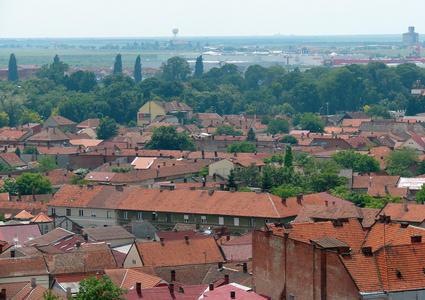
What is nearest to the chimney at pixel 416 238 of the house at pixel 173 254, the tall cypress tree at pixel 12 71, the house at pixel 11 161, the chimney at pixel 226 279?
the chimney at pixel 226 279

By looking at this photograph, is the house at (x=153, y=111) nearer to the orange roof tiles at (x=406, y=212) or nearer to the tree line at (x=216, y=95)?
the tree line at (x=216, y=95)

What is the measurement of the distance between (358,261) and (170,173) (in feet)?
115

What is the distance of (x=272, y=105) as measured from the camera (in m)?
113

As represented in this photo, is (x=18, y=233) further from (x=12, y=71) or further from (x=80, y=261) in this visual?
(x=12, y=71)

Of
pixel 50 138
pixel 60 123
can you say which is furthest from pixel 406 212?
pixel 60 123

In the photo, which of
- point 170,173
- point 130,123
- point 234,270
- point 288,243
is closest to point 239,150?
point 170,173

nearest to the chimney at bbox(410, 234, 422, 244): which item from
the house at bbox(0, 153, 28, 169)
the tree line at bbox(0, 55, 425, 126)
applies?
the house at bbox(0, 153, 28, 169)

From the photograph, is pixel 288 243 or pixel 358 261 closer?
pixel 358 261

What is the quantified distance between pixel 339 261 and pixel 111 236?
1792 cm

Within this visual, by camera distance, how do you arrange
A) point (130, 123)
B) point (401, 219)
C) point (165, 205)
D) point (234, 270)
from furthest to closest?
1. point (130, 123)
2. point (165, 205)
3. point (401, 219)
4. point (234, 270)

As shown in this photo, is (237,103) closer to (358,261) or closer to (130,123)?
(130,123)

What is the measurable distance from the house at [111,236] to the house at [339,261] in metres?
12.7

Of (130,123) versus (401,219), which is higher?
(401,219)

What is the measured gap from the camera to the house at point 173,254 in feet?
112
